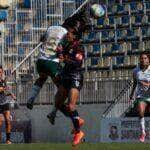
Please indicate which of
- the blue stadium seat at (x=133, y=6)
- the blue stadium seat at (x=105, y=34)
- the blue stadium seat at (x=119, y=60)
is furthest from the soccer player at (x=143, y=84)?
the blue stadium seat at (x=133, y=6)

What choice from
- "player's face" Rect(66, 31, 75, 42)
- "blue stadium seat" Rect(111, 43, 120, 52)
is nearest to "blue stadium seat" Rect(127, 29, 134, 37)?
"blue stadium seat" Rect(111, 43, 120, 52)

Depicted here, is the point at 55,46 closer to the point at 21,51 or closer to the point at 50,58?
the point at 50,58

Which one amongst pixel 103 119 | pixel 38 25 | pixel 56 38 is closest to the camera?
pixel 56 38

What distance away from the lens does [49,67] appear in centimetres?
1174

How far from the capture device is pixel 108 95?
2120 centimetres

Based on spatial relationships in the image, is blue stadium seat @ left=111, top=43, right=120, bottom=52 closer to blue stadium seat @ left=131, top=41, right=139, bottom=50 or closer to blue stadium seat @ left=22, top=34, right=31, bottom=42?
blue stadium seat @ left=131, top=41, right=139, bottom=50

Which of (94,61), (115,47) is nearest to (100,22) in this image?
(115,47)

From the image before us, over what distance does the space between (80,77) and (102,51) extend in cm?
1381

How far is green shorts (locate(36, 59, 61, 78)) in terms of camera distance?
11.7 metres

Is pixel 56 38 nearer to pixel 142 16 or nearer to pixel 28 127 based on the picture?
pixel 28 127

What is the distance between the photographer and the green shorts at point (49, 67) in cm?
1172

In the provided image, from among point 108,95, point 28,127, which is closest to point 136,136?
point 108,95

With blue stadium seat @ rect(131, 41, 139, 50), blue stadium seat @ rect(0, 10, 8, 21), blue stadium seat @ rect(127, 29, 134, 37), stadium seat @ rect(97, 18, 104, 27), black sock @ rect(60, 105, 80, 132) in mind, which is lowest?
black sock @ rect(60, 105, 80, 132)

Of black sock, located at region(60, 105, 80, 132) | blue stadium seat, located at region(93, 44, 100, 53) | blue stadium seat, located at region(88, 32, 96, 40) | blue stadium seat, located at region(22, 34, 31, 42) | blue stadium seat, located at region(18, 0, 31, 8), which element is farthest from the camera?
blue stadium seat, located at region(18, 0, 31, 8)
